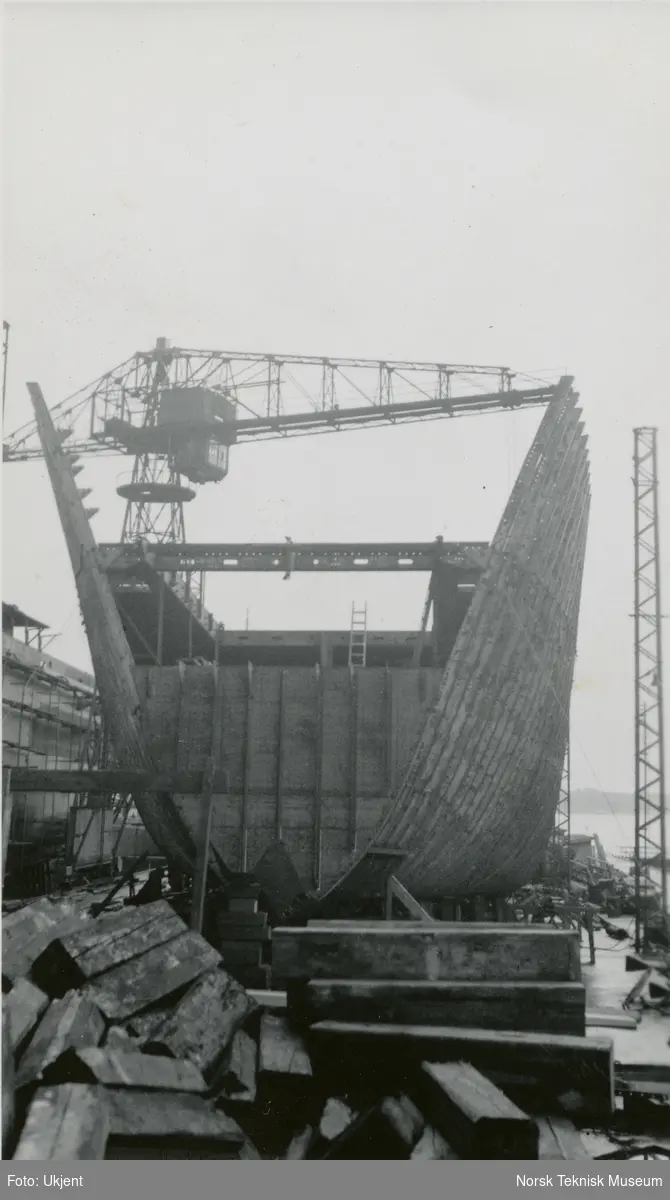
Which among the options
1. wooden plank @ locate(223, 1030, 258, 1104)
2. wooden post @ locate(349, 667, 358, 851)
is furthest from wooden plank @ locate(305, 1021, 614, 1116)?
wooden post @ locate(349, 667, 358, 851)

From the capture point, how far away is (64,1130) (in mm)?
4910

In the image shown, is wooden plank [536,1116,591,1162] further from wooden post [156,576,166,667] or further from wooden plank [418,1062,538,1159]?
wooden post [156,576,166,667]

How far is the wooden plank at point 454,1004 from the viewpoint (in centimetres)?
675

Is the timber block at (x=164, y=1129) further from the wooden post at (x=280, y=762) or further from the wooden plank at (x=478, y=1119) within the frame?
the wooden post at (x=280, y=762)

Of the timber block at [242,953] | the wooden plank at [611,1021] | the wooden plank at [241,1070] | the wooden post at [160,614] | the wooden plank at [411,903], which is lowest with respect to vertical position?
the wooden plank at [611,1021]

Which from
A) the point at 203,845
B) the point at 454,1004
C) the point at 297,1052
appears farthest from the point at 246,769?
the point at 297,1052

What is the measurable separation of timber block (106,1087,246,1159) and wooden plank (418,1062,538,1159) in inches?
47.0

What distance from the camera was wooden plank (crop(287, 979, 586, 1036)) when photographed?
22.2ft

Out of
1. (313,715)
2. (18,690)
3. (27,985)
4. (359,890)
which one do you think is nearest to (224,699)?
(313,715)

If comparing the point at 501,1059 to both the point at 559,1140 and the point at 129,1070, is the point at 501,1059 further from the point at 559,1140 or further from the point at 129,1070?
the point at 129,1070

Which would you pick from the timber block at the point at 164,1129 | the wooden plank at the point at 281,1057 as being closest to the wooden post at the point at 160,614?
the wooden plank at the point at 281,1057

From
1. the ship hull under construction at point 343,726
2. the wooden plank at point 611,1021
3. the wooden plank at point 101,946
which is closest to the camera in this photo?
the wooden plank at point 101,946

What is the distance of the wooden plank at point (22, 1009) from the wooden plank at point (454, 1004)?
191 cm
